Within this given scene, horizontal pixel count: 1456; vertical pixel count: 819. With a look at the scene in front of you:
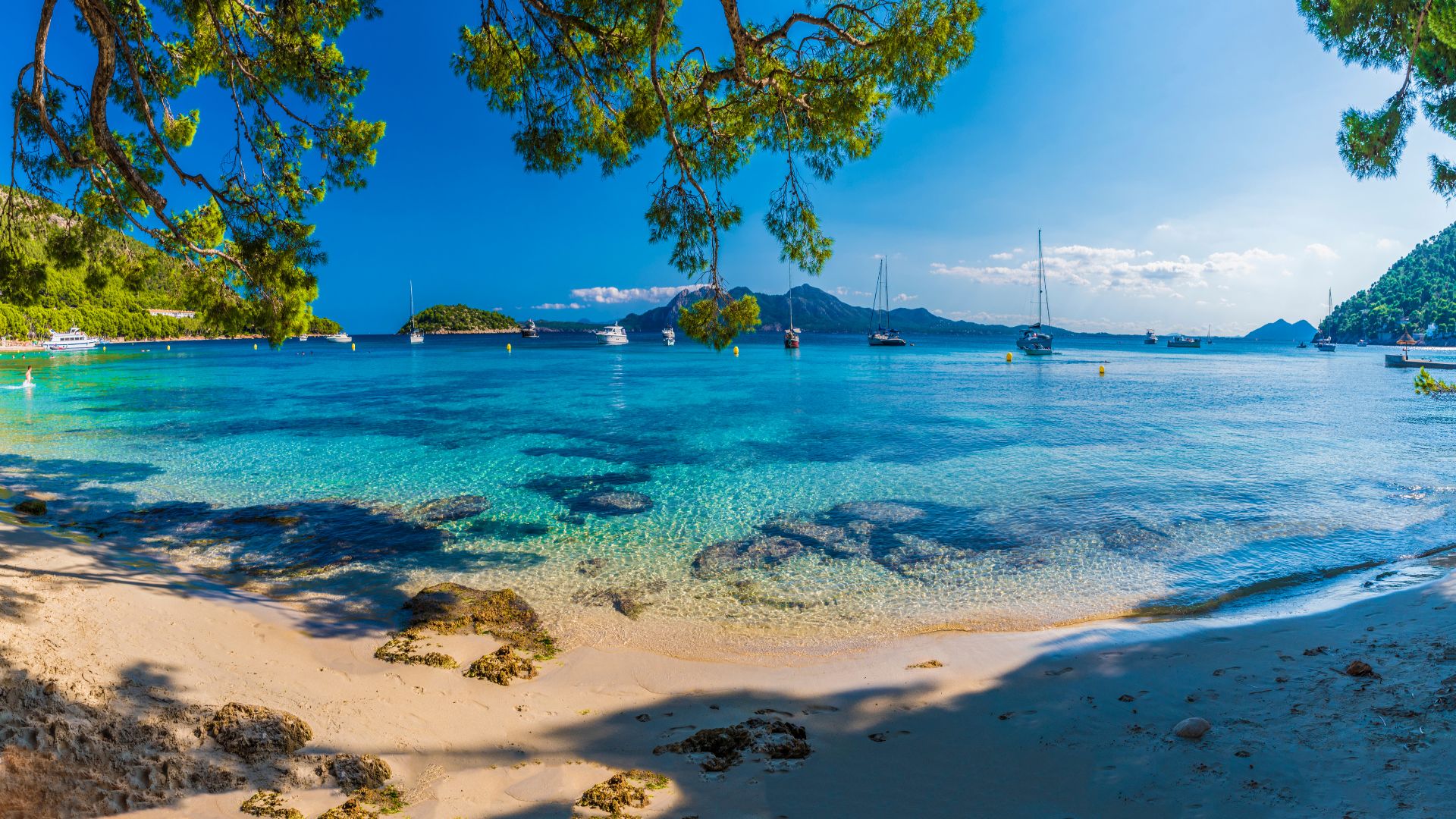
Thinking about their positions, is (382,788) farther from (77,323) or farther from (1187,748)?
(77,323)

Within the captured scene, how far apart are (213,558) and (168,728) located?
21.4 ft

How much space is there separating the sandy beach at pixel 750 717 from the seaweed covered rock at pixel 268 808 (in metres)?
0.05

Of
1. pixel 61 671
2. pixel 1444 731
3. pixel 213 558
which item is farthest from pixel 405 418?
pixel 1444 731

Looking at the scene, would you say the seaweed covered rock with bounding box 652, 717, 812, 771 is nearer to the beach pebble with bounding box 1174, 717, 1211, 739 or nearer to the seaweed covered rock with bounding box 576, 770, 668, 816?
the seaweed covered rock with bounding box 576, 770, 668, 816

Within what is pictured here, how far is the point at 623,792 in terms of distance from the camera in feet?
12.0

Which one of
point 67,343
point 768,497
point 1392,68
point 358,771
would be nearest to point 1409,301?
point 1392,68

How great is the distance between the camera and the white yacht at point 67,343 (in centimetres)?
9831

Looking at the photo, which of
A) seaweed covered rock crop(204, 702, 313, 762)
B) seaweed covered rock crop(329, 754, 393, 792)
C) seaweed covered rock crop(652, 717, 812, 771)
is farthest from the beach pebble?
seaweed covered rock crop(204, 702, 313, 762)

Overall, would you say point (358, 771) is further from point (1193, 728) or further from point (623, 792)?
point (1193, 728)

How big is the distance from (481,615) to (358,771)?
3187 millimetres

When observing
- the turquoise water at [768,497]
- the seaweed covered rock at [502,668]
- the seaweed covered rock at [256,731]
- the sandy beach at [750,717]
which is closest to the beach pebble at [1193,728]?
the sandy beach at [750,717]

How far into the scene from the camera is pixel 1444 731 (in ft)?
12.1

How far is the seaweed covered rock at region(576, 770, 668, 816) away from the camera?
11.6 ft

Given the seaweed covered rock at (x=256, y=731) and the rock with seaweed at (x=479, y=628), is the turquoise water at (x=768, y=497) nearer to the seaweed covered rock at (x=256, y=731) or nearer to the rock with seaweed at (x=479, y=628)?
the rock with seaweed at (x=479, y=628)
